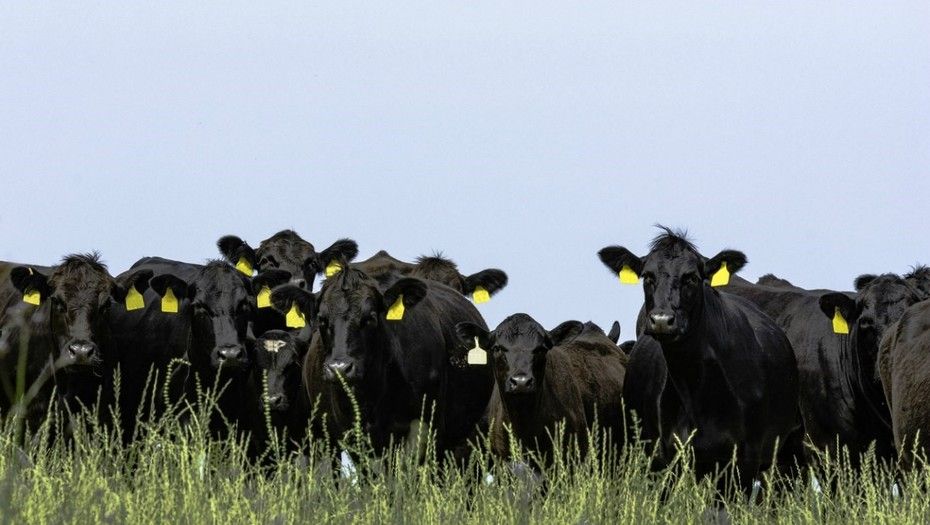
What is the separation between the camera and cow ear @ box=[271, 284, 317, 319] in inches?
449

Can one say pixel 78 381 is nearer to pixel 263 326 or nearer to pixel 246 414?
pixel 246 414

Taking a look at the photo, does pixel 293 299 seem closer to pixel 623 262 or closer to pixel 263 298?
pixel 263 298

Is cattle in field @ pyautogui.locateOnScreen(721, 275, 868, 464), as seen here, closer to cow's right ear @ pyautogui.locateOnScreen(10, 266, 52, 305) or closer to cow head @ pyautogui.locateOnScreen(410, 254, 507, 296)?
cow head @ pyautogui.locateOnScreen(410, 254, 507, 296)

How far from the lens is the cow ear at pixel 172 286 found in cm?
1223

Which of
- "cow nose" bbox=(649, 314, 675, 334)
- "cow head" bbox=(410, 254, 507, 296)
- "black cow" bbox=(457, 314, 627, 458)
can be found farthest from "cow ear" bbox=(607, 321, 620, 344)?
"cow nose" bbox=(649, 314, 675, 334)

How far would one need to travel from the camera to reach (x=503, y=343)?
36.8 feet

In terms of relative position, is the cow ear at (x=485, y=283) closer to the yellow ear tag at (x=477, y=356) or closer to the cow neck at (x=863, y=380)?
the cow neck at (x=863, y=380)

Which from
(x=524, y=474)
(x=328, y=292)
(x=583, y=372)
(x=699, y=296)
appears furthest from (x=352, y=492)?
(x=583, y=372)

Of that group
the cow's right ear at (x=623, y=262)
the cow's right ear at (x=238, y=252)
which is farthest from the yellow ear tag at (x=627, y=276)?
the cow's right ear at (x=238, y=252)

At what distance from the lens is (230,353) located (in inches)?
465

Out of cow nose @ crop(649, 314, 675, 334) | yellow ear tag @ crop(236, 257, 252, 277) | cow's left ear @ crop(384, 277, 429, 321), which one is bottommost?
cow nose @ crop(649, 314, 675, 334)

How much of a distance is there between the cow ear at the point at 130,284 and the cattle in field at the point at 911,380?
223 inches

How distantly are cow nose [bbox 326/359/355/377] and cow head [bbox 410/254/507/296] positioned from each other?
471cm

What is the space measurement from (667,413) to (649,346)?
0.72m
